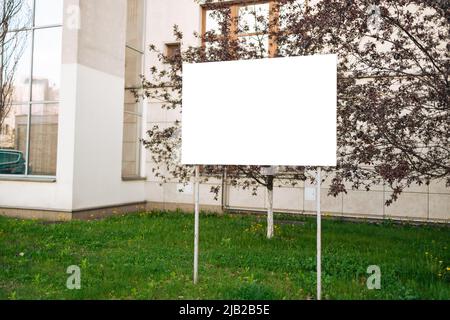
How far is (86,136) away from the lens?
35.0 feet

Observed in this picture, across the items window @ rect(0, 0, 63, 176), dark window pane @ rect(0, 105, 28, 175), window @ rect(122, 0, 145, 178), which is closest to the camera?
window @ rect(0, 0, 63, 176)

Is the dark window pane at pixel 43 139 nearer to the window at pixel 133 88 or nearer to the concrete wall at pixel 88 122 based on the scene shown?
the concrete wall at pixel 88 122

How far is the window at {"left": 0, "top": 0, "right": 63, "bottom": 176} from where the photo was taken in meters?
10.9

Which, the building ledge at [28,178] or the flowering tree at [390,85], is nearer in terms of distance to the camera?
the flowering tree at [390,85]

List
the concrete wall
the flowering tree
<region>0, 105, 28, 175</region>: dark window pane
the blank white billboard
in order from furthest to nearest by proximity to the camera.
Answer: <region>0, 105, 28, 175</region>: dark window pane → the concrete wall → the flowering tree → the blank white billboard

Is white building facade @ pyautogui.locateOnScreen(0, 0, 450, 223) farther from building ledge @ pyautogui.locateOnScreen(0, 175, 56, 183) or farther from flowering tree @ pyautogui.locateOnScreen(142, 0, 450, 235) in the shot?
flowering tree @ pyautogui.locateOnScreen(142, 0, 450, 235)

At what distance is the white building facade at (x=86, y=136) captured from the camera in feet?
34.1

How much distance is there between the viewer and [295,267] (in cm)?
606

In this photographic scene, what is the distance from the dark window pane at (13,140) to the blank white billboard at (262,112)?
23.6 ft

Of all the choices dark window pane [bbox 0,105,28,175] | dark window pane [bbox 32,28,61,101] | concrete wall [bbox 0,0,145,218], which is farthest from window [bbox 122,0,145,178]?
dark window pane [bbox 0,105,28,175]

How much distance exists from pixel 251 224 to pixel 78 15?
6272 millimetres

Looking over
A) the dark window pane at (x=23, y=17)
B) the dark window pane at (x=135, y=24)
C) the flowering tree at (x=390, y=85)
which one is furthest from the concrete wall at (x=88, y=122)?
the flowering tree at (x=390, y=85)
